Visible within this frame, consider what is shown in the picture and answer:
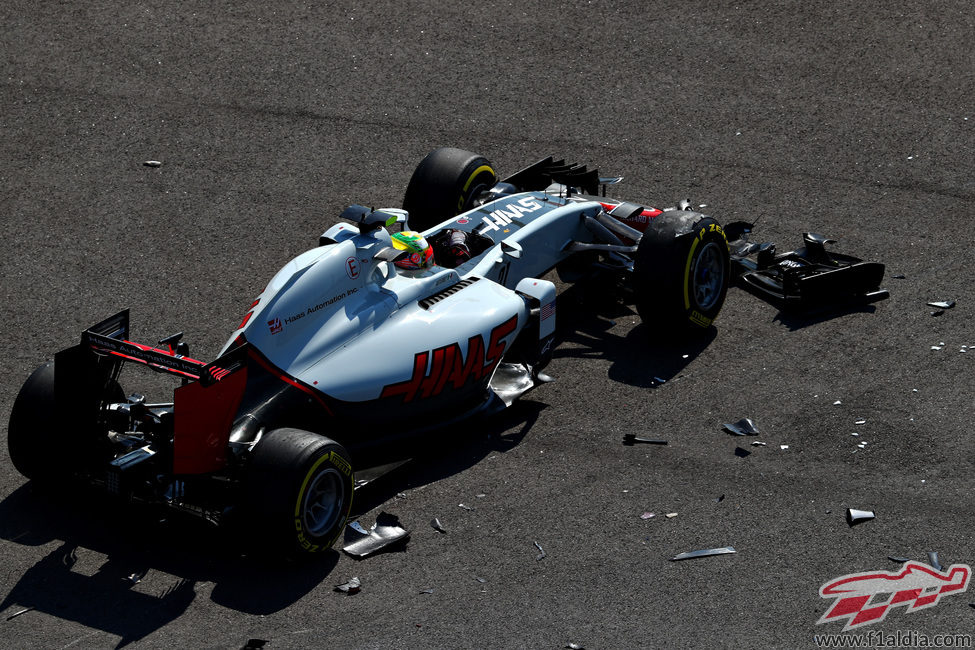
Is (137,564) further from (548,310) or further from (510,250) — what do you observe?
(510,250)

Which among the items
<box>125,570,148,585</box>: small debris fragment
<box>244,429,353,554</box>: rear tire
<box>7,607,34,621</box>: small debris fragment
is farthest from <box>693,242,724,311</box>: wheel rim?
<box>7,607,34,621</box>: small debris fragment

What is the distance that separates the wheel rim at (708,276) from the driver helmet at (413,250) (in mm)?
2423

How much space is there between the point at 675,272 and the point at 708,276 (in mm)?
735

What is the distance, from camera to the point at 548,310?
990 cm

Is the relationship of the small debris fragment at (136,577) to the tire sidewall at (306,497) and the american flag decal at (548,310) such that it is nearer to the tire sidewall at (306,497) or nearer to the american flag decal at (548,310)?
the tire sidewall at (306,497)

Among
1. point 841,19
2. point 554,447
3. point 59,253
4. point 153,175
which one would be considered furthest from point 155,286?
point 841,19

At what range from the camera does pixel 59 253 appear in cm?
1186

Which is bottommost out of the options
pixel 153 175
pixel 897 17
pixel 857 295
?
pixel 857 295

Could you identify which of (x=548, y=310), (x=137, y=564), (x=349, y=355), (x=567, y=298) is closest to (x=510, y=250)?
(x=548, y=310)

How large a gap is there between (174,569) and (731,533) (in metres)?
3.61

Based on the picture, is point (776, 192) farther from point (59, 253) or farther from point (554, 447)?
point (59, 253)

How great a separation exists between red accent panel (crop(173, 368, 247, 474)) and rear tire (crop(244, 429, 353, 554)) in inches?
9.8

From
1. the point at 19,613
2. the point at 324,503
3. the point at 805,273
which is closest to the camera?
the point at 19,613

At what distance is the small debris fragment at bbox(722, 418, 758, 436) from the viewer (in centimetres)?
923
